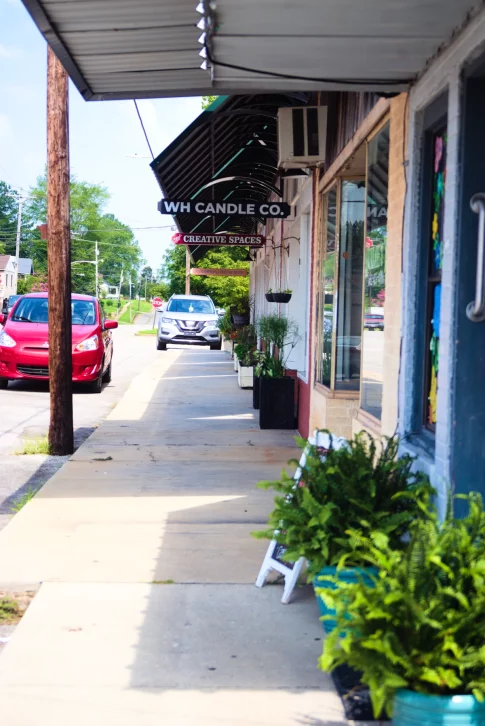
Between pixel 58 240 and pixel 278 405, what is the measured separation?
11.2ft

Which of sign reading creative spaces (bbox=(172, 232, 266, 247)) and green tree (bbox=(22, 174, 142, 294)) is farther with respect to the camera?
green tree (bbox=(22, 174, 142, 294))

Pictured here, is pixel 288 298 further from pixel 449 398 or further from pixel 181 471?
pixel 449 398

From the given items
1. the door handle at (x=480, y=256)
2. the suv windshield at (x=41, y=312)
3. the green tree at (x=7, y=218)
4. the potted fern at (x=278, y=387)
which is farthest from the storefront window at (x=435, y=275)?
the green tree at (x=7, y=218)

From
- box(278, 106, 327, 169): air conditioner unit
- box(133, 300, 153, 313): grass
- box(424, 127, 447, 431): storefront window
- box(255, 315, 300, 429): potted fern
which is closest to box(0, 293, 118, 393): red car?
box(255, 315, 300, 429): potted fern

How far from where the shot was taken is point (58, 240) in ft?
29.3

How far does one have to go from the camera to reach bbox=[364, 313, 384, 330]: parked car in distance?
5.85m

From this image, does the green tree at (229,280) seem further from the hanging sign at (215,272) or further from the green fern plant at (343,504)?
the green fern plant at (343,504)

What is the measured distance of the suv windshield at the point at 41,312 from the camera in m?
15.6

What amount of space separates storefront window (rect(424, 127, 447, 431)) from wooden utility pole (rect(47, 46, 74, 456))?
202 inches

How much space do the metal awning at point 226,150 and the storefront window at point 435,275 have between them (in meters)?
4.48

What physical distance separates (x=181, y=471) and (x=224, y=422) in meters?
3.24

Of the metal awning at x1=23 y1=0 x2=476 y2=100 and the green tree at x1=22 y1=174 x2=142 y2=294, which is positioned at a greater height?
the green tree at x1=22 y1=174 x2=142 y2=294

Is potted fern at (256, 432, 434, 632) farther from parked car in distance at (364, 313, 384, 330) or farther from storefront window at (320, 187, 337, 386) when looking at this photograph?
storefront window at (320, 187, 337, 386)

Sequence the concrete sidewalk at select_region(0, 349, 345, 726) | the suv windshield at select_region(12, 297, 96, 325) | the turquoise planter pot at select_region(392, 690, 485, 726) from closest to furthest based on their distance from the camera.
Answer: the turquoise planter pot at select_region(392, 690, 485, 726) < the concrete sidewalk at select_region(0, 349, 345, 726) < the suv windshield at select_region(12, 297, 96, 325)
